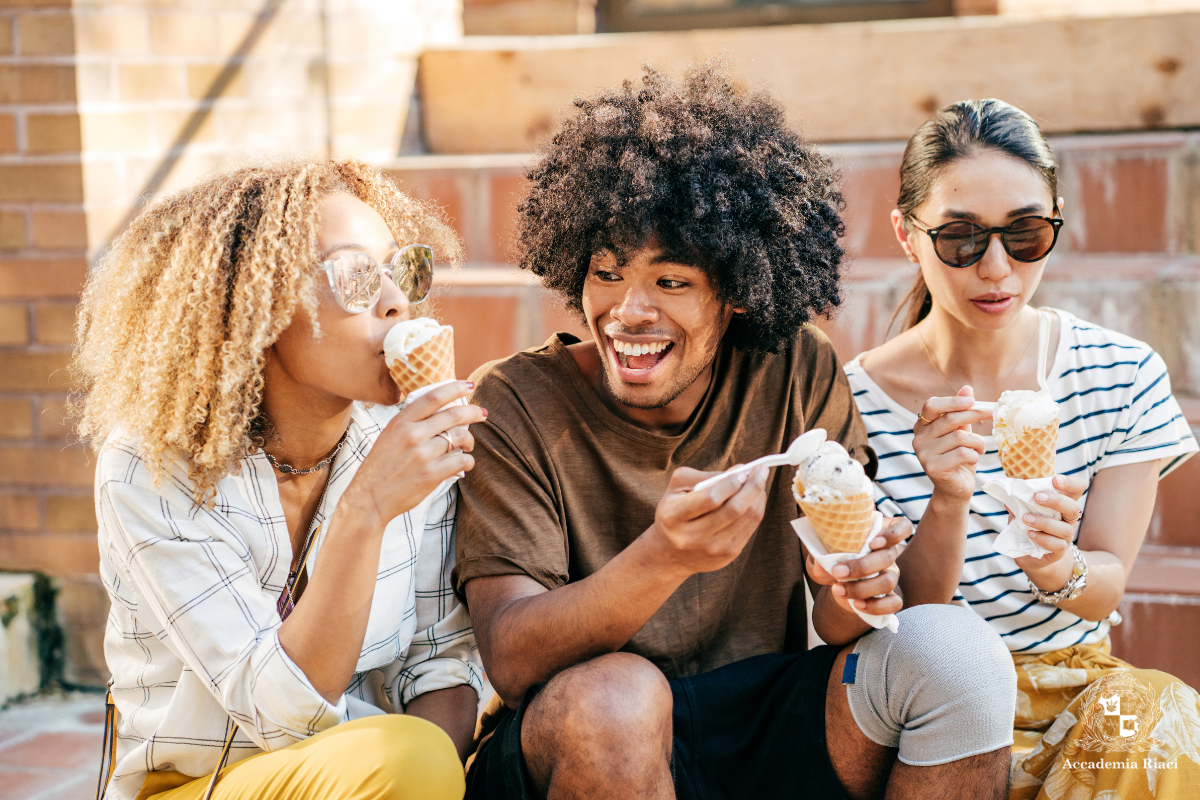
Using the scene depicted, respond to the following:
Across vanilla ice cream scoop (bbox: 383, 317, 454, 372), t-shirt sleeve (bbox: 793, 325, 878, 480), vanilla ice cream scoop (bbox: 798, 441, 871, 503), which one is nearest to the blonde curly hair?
vanilla ice cream scoop (bbox: 383, 317, 454, 372)

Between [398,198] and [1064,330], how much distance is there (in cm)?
161

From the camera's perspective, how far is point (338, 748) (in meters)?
1.95

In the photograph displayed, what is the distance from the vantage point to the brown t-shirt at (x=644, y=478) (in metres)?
2.29

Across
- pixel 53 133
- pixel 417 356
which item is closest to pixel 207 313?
pixel 417 356

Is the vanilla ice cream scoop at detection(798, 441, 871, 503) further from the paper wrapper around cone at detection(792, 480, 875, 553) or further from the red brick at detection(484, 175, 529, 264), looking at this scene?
the red brick at detection(484, 175, 529, 264)

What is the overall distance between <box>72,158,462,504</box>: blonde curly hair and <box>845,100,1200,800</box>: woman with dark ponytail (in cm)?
132

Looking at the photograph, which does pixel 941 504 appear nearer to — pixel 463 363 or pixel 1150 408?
pixel 1150 408

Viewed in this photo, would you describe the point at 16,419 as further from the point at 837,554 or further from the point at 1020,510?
the point at 1020,510

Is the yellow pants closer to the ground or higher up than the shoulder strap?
closer to the ground

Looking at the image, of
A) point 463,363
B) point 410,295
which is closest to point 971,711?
point 410,295

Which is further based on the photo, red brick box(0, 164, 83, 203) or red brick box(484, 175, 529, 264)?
red brick box(484, 175, 529, 264)

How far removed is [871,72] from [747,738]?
3096mm

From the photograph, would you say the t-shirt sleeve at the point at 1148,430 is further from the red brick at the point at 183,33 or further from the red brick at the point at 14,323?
the red brick at the point at 14,323

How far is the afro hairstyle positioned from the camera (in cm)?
235
